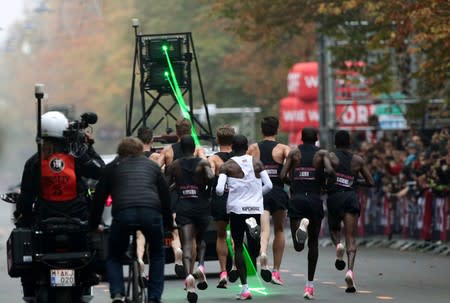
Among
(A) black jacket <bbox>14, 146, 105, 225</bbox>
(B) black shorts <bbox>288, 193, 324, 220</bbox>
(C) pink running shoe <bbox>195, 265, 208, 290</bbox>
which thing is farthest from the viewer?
(B) black shorts <bbox>288, 193, 324, 220</bbox>

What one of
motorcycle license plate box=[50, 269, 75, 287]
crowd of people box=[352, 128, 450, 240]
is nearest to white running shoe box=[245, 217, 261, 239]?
motorcycle license plate box=[50, 269, 75, 287]

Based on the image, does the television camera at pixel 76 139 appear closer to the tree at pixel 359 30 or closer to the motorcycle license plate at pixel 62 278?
the motorcycle license plate at pixel 62 278

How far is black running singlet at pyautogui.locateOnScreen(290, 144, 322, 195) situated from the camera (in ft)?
61.0

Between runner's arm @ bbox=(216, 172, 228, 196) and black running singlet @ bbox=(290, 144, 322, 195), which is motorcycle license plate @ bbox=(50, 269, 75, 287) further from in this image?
black running singlet @ bbox=(290, 144, 322, 195)

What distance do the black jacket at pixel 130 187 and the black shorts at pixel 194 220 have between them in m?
3.96

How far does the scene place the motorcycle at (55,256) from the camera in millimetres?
14438

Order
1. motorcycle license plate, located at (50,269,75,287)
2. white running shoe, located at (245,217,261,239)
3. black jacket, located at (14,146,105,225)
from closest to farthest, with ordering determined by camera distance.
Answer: motorcycle license plate, located at (50,269,75,287) < black jacket, located at (14,146,105,225) < white running shoe, located at (245,217,261,239)

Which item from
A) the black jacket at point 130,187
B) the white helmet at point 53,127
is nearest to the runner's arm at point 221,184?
the white helmet at point 53,127

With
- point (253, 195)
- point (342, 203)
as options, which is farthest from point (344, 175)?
point (253, 195)

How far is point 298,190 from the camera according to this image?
61.3 ft

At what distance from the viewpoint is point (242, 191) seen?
1827 cm

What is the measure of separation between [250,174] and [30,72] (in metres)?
130

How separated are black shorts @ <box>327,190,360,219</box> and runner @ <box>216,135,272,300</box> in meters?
1.16

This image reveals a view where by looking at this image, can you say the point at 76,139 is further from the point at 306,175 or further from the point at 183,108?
the point at 183,108
